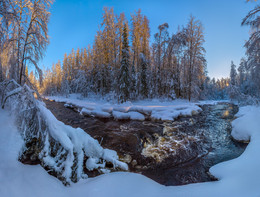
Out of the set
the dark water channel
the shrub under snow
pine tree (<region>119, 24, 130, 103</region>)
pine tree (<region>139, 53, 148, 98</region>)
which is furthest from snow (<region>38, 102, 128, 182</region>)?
pine tree (<region>139, 53, 148, 98</region>)

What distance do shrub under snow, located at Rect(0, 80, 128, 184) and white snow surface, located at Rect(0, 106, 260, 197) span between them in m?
0.17

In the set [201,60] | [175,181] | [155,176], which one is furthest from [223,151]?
[201,60]

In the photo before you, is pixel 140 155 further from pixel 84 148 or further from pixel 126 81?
pixel 126 81

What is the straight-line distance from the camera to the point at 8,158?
2324 mm

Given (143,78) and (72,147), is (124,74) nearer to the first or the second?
(143,78)

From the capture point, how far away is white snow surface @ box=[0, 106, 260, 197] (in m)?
2.10

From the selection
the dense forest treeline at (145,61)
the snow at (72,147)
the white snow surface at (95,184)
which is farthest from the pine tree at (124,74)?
the white snow surface at (95,184)

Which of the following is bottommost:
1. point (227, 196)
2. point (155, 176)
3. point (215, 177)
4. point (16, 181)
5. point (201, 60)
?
point (155, 176)

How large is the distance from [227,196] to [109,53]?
69.2 ft

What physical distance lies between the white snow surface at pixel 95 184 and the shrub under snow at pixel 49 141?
171 millimetres

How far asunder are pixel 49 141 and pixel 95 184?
140 centimetres

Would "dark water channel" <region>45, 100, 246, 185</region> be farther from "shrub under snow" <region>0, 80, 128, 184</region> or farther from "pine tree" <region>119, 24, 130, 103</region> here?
"pine tree" <region>119, 24, 130, 103</region>

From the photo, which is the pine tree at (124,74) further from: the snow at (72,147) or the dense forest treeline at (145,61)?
the snow at (72,147)

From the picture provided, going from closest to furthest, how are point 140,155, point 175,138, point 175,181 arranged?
point 175,181 < point 140,155 < point 175,138
